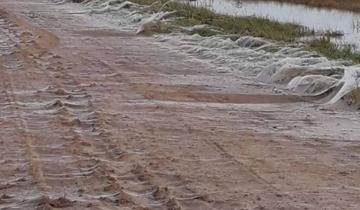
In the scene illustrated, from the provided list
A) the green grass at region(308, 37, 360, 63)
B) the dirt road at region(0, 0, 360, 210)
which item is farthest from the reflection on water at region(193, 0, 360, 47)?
the dirt road at region(0, 0, 360, 210)

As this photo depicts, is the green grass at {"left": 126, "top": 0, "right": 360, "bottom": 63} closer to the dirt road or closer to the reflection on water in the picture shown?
the reflection on water

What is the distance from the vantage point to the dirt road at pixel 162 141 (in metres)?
6.47

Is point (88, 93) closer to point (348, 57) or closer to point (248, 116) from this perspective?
point (248, 116)

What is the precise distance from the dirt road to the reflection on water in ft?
31.7

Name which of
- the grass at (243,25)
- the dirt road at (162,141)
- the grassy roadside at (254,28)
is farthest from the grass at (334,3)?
the dirt road at (162,141)

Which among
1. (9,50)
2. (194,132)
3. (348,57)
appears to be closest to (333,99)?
(194,132)

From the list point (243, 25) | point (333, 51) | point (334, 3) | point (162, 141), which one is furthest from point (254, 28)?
point (334, 3)

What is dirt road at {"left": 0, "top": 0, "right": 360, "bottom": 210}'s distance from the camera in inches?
255

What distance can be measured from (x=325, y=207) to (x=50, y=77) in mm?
6602

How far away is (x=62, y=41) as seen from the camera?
1719cm

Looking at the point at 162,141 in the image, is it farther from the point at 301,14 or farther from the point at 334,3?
the point at 334,3

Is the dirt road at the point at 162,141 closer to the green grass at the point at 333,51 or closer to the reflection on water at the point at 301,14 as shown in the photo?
the green grass at the point at 333,51

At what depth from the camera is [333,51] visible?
15430 mm

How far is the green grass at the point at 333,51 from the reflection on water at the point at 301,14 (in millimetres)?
3589
